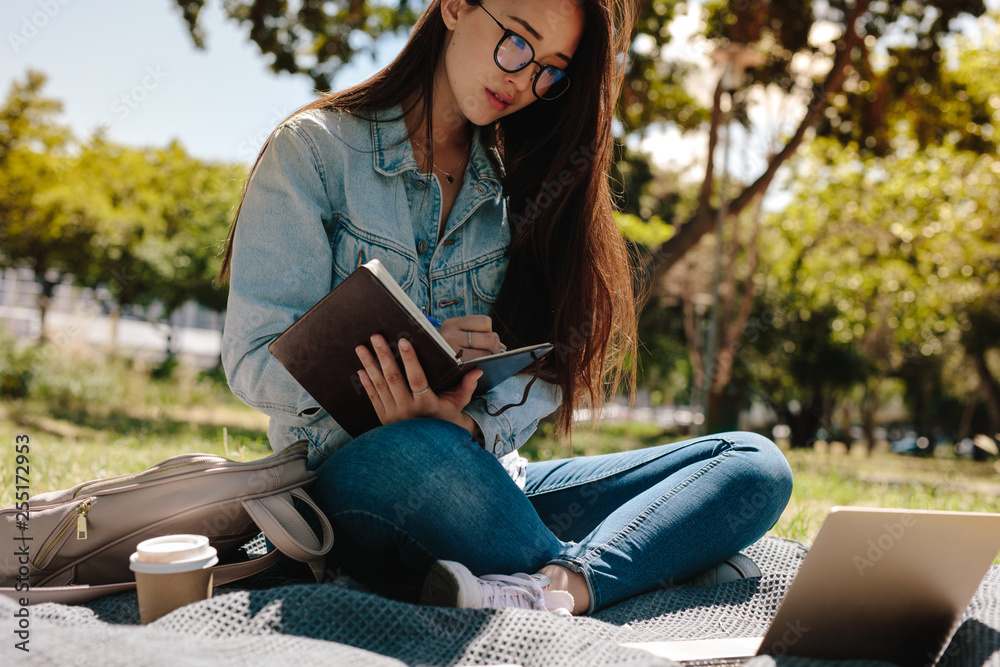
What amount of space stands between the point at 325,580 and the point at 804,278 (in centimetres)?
1950

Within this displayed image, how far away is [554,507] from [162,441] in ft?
12.7

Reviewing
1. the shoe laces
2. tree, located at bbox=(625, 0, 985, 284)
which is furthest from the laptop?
tree, located at bbox=(625, 0, 985, 284)

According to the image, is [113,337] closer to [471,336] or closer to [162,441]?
[162,441]

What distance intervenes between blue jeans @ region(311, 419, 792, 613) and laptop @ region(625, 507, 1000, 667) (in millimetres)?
350

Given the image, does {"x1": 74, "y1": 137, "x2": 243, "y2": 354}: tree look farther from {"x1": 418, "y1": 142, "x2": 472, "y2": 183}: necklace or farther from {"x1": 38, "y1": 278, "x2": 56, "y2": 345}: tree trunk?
{"x1": 418, "y1": 142, "x2": 472, "y2": 183}: necklace

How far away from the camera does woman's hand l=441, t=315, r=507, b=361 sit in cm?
178

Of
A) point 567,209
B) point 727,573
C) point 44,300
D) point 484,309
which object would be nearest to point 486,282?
point 484,309

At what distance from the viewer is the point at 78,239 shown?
14.7 metres

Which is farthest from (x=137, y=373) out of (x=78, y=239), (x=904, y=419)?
(x=904, y=419)

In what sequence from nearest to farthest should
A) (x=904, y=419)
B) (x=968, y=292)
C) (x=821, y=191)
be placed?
1. (x=968, y=292)
2. (x=821, y=191)
3. (x=904, y=419)

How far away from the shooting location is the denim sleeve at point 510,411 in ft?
6.23

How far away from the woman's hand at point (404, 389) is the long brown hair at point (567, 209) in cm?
45

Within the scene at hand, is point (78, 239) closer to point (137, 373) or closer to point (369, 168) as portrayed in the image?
point (137, 373)

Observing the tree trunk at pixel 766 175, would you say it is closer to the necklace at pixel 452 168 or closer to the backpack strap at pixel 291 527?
the necklace at pixel 452 168
